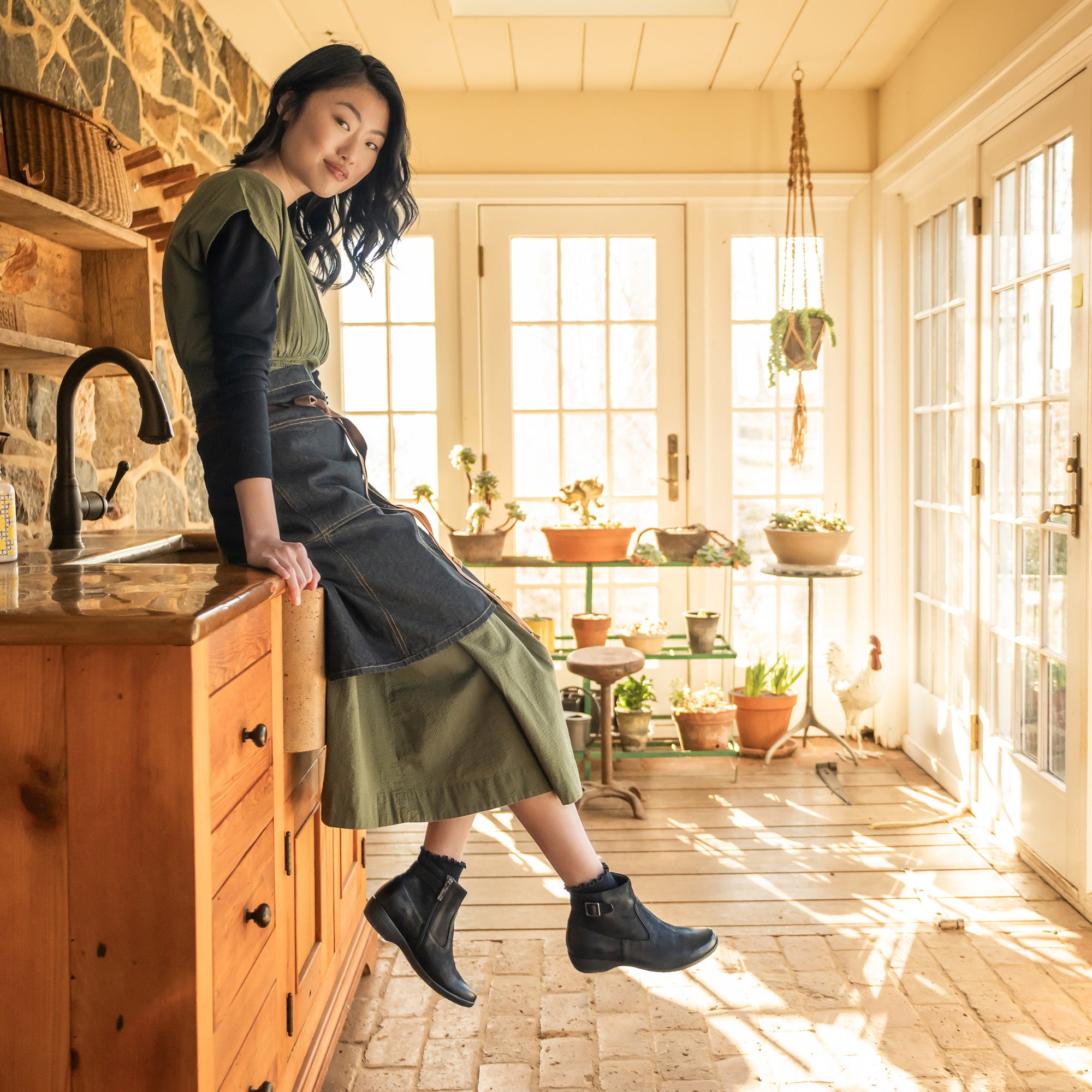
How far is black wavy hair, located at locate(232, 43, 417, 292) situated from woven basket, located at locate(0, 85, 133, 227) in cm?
43

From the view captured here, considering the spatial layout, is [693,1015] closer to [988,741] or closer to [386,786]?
[386,786]

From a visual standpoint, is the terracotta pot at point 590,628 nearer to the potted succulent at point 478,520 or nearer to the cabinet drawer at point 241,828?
the potted succulent at point 478,520

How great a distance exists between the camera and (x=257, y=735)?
4.25 ft

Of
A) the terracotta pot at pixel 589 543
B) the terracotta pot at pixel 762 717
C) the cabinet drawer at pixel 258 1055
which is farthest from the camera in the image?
the terracotta pot at pixel 762 717

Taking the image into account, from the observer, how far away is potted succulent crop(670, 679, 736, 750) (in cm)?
391

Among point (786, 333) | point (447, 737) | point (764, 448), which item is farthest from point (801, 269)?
point (447, 737)

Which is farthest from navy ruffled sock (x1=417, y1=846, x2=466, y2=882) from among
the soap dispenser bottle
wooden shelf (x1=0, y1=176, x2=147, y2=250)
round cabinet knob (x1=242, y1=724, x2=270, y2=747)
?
wooden shelf (x1=0, y1=176, x2=147, y2=250)

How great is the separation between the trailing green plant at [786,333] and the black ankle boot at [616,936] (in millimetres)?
2751

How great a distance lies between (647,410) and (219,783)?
3376 millimetres

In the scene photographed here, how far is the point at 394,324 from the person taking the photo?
170 inches

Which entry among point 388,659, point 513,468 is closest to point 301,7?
point 513,468

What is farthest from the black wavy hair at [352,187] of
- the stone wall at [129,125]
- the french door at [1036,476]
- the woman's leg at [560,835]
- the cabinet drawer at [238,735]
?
the french door at [1036,476]

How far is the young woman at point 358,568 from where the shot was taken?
4.64 feet

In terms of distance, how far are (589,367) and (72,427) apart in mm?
2803
